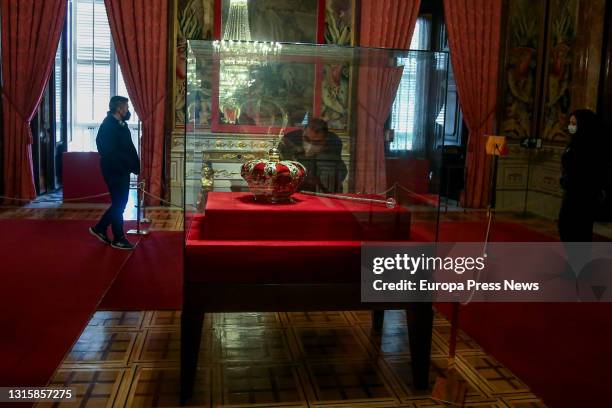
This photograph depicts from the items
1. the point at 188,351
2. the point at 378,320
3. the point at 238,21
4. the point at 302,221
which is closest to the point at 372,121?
the point at 302,221

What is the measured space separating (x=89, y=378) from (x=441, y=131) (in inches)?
94.9

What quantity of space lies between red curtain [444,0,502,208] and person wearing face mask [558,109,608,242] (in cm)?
431

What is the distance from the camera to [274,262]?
3.31 m

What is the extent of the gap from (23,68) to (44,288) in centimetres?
503

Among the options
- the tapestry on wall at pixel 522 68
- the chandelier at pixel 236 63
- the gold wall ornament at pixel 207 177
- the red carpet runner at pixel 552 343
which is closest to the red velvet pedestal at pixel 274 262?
the gold wall ornament at pixel 207 177

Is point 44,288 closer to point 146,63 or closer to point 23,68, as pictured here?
point 146,63

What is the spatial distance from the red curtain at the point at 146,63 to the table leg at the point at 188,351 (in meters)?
6.20

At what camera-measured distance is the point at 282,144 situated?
364 centimetres

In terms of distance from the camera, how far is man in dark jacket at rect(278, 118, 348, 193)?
145 inches

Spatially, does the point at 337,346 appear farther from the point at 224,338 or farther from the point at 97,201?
the point at 97,201

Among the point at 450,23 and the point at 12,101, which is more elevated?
the point at 450,23

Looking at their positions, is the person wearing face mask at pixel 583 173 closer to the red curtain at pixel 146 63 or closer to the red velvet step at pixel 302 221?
the red velvet step at pixel 302 221

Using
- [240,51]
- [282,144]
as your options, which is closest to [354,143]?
[282,144]

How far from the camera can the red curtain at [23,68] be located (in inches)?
346
